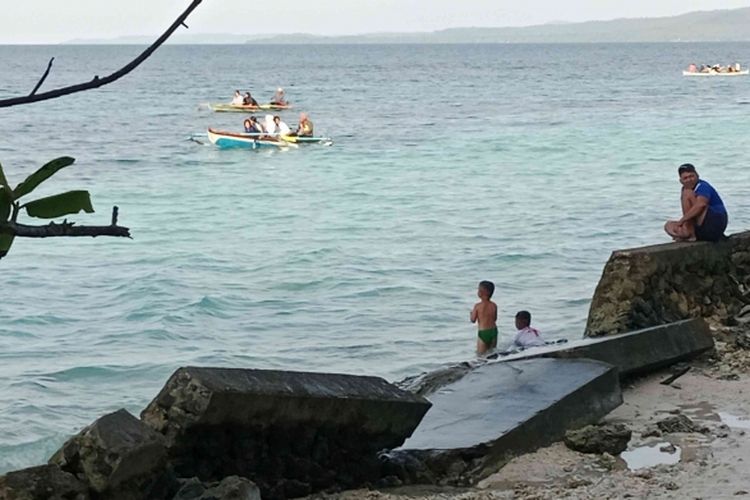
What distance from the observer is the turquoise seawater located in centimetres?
1333

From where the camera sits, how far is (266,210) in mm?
26375

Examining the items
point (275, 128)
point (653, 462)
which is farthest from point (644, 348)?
point (275, 128)

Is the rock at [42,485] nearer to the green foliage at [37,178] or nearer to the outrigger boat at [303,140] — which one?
the green foliage at [37,178]

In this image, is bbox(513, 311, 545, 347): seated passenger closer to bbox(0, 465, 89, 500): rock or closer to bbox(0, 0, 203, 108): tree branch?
bbox(0, 465, 89, 500): rock

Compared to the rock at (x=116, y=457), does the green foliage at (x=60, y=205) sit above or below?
above

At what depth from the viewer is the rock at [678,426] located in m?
7.45

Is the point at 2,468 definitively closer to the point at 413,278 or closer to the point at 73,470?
the point at 73,470

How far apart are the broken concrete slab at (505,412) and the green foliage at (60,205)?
15.3ft

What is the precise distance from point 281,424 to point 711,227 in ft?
20.0

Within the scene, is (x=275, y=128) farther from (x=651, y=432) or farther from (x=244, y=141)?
(x=651, y=432)

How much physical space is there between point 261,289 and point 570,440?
1039 cm

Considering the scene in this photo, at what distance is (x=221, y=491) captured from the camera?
516cm

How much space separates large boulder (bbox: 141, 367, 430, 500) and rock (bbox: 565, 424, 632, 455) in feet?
3.82

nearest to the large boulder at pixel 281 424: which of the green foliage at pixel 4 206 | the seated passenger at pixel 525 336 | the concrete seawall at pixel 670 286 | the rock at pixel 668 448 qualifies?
the rock at pixel 668 448
